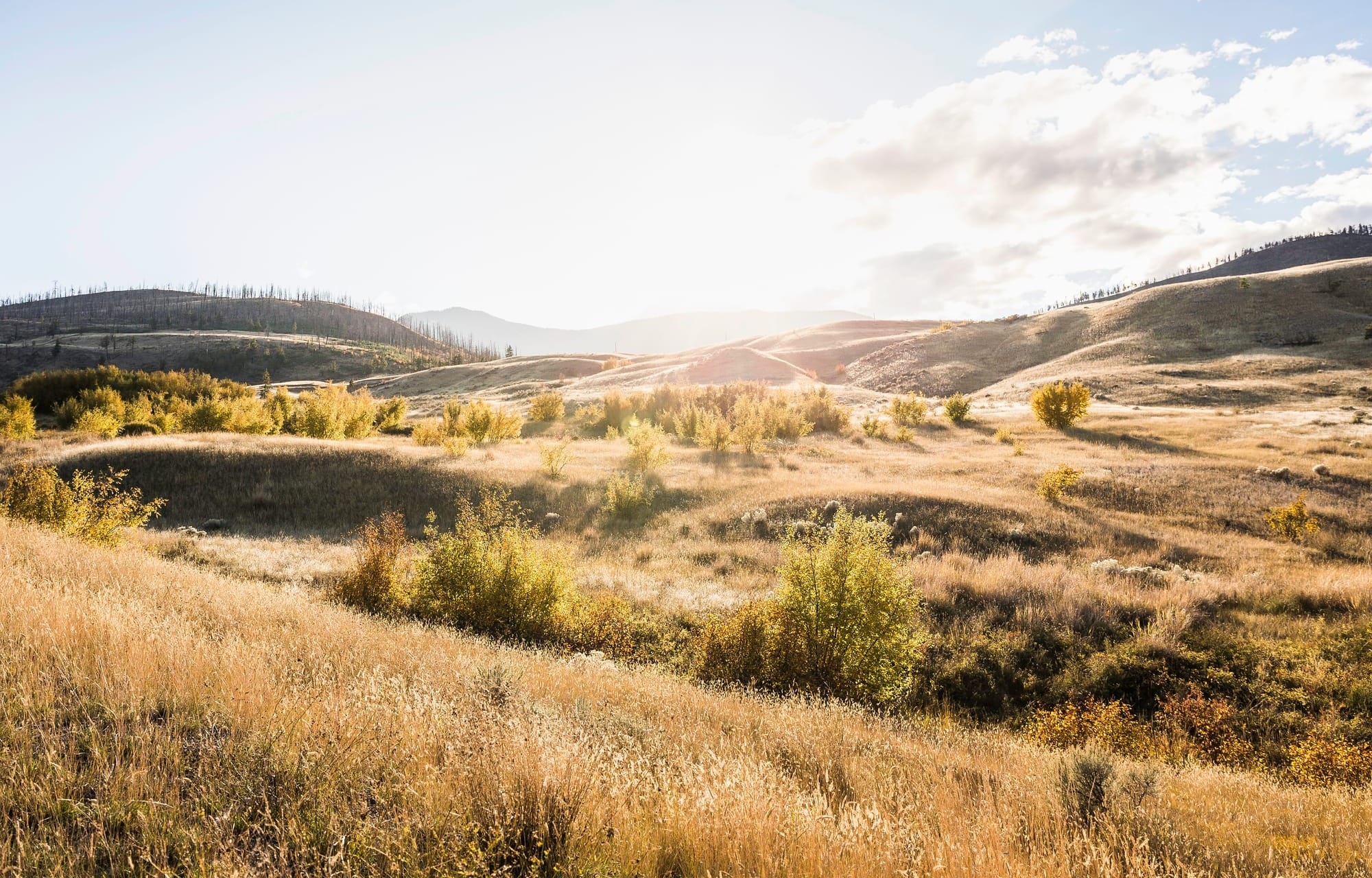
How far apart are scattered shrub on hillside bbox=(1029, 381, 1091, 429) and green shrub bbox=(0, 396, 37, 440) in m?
→ 54.1

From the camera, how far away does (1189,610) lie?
468 inches

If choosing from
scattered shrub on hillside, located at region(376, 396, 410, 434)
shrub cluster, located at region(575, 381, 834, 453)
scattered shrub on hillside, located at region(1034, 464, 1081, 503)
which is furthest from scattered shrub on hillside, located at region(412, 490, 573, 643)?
scattered shrub on hillside, located at region(376, 396, 410, 434)

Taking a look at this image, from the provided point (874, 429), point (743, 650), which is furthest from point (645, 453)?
point (874, 429)

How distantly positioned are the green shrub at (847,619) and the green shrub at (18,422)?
37.8m

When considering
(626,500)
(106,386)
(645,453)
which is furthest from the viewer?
(106,386)

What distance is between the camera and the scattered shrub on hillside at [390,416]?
4866 cm

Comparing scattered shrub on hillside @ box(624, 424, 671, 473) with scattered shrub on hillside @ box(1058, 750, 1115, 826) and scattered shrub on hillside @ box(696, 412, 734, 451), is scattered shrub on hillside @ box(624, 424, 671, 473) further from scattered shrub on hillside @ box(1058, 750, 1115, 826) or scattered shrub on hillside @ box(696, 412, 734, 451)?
scattered shrub on hillside @ box(1058, 750, 1115, 826)

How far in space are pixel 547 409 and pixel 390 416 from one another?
539 inches

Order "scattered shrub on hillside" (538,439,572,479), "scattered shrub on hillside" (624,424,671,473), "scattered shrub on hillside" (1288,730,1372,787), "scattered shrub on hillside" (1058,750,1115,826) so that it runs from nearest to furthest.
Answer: "scattered shrub on hillside" (1058,750,1115,826) → "scattered shrub on hillside" (1288,730,1372,787) → "scattered shrub on hillside" (538,439,572,479) → "scattered shrub on hillside" (624,424,671,473)

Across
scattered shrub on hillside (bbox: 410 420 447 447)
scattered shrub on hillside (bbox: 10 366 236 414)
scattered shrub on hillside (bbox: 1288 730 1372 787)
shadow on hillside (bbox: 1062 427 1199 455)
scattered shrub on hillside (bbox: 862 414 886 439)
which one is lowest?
scattered shrub on hillside (bbox: 1288 730 1372 787)

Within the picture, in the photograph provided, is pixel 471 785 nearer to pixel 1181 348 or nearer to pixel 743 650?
pixel 743 650

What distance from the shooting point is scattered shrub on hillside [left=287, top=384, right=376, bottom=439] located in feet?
119

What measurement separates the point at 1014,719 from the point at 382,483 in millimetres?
22028

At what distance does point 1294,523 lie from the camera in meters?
16.8
